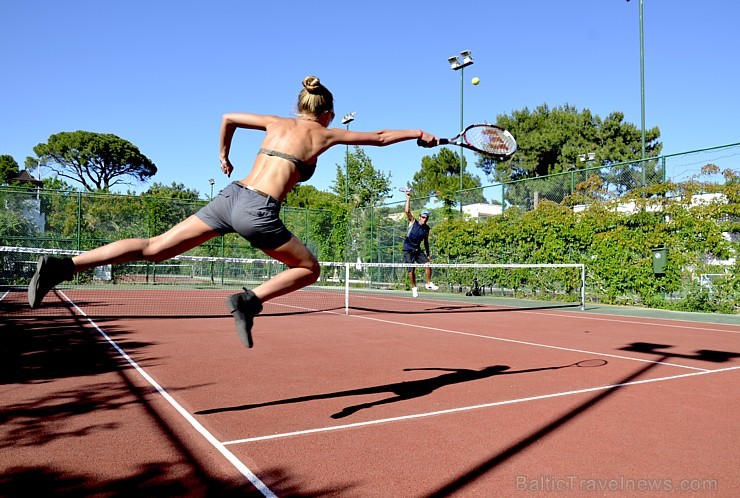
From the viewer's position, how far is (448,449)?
3309 millimetres

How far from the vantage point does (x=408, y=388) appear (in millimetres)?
4945

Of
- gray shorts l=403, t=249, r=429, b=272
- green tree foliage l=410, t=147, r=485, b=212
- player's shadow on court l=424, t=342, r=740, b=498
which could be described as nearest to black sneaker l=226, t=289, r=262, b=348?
player's shadow on court l=424, t=342, r=740, b=498

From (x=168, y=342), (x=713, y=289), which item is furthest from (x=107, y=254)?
(x=713, y=289)

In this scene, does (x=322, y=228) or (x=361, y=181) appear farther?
(x=361, y=181)

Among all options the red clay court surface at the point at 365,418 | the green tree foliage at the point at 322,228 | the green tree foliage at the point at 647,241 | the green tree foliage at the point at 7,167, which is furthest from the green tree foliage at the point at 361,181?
the green tree foliage at the point at 7,167

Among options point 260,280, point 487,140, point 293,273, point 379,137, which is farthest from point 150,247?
point 260,280

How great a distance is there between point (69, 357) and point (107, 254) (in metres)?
3.47

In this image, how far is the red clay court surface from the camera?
9.27 feet

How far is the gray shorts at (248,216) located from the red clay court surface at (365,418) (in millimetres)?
1182

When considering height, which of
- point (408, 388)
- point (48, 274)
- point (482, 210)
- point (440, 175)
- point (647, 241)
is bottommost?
point (408, 388)

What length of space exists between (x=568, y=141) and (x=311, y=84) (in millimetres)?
47580

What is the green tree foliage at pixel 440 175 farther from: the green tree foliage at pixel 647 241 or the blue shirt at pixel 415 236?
the blue shirt at pixel 415 236

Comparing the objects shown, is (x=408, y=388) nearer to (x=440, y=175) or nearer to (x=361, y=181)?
(x=361, y=181)

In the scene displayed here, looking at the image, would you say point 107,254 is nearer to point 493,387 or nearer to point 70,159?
point 493,387
